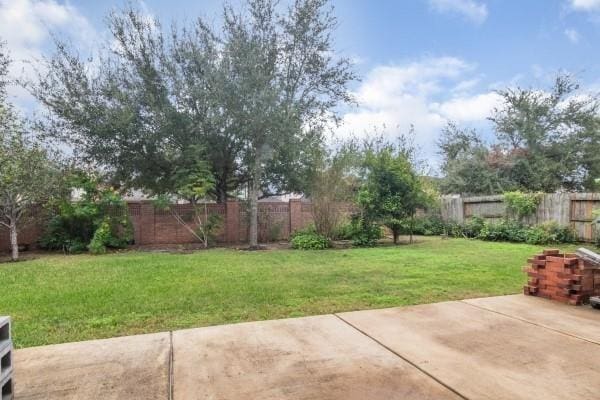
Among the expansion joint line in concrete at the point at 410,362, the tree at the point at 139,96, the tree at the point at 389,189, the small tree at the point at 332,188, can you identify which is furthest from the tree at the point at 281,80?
the expansion joint line in concrete at the point at 410,362

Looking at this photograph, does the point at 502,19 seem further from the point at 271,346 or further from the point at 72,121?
the point at 72,121

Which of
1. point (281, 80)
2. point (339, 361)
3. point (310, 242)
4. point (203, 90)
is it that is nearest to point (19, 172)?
point (203, 90)

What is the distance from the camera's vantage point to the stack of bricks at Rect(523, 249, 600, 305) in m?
4.56

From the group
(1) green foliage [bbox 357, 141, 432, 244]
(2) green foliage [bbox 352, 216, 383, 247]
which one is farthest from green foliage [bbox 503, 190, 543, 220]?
(2) green foliage [bbox 352, 216, 383, 247]

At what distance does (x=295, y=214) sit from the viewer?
46.7 feet

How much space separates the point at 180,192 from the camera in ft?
39.8

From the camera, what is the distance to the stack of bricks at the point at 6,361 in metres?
2.30

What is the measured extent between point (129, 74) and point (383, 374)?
478 inches

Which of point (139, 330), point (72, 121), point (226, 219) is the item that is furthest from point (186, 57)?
point (139, 330)

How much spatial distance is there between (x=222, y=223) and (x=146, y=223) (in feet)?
8.04

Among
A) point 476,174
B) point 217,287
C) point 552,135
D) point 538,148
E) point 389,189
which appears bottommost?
point 217,287

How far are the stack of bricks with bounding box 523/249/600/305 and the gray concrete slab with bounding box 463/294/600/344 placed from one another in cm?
13

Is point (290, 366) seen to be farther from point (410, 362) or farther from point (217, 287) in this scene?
point (217, 287)

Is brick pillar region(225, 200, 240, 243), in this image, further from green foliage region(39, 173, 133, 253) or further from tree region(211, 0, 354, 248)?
green foliage region(39, 173, 133, 253)
